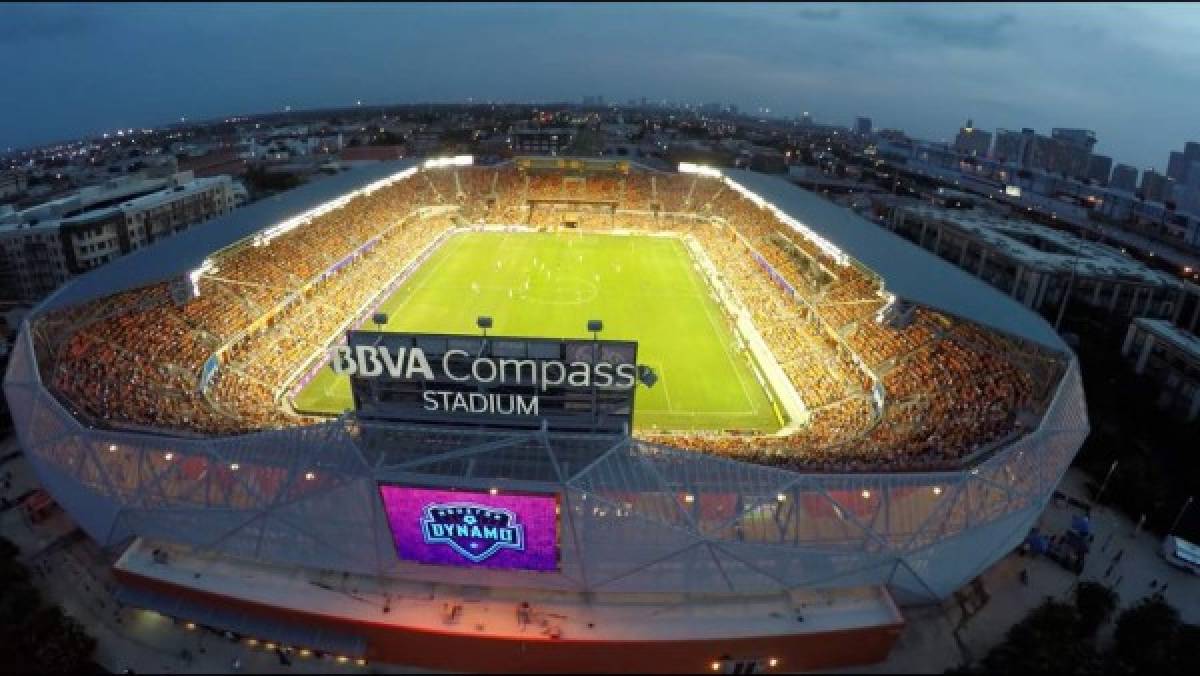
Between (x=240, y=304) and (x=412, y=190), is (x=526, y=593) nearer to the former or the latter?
(x=240, y=304)

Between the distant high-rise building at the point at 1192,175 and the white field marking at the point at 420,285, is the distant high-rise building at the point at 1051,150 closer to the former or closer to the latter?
the distant high-rise building at the point at 1192,175

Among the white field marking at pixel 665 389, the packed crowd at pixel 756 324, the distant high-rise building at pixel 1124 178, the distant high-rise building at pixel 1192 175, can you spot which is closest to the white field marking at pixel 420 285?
the packed crowd at pixel 756 324

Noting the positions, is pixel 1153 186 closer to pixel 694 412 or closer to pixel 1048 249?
pixel 1048 249

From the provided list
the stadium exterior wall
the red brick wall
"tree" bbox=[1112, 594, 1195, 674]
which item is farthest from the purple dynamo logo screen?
"tree" bbox=[1112, 594, 1195, 674]

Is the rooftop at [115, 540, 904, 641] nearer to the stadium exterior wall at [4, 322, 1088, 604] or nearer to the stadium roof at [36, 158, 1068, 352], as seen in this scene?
the stadium exterior wall at [4, 322, 1088, 604]

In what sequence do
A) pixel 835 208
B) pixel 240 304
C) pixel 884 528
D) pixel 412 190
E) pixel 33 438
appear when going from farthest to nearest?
pixel 412 190, pixel 835 208, pixel 240 304, pixel 33 438, pixel 884 528

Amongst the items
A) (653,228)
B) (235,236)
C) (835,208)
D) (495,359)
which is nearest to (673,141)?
(653,228)

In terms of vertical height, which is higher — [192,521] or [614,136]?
[614,136]
